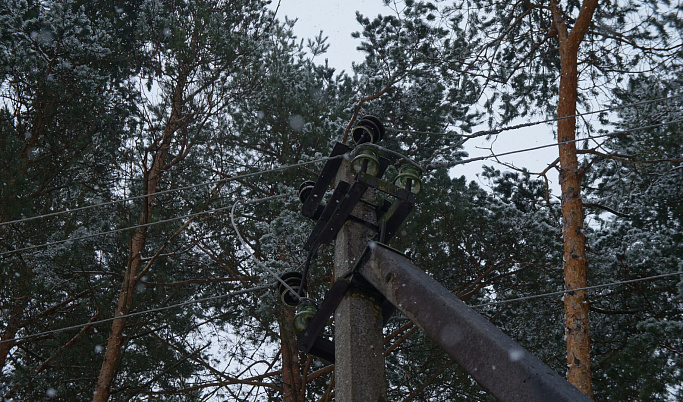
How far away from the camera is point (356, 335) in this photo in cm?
322

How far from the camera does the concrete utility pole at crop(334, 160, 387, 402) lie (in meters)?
3.08

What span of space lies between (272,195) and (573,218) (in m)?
5.03

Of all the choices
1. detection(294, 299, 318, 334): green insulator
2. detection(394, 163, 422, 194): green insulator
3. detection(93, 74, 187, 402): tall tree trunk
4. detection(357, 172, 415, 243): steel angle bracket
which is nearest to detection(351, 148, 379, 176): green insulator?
detection(357, 172, 415, 243): steel angle bracket

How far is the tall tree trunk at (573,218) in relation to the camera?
6.95 meters

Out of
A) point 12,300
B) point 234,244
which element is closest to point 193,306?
point 234,244

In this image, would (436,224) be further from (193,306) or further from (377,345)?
(377,345)

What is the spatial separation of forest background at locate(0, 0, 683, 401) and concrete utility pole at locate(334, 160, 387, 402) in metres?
4.91

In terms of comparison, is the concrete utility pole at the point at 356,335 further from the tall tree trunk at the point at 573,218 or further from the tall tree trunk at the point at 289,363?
the tall tree trunk at the point at 289,363

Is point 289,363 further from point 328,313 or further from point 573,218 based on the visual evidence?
point 328,313

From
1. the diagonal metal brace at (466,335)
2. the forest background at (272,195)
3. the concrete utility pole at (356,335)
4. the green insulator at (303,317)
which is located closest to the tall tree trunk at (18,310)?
the forest background at (272,195)

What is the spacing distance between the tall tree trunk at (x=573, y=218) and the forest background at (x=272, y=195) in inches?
1.9

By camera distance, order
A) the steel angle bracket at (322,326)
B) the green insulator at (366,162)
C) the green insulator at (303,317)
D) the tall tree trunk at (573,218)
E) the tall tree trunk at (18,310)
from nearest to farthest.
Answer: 1. the steel angle bracket at (322,326)
2. the green insulator at (303,317)
3. the green insulator at (366,162)
4. the tall tree trunk at (573,218)
5. the tall tree trunk at (18,310)

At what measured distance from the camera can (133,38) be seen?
1230cm

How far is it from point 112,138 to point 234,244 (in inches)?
116
